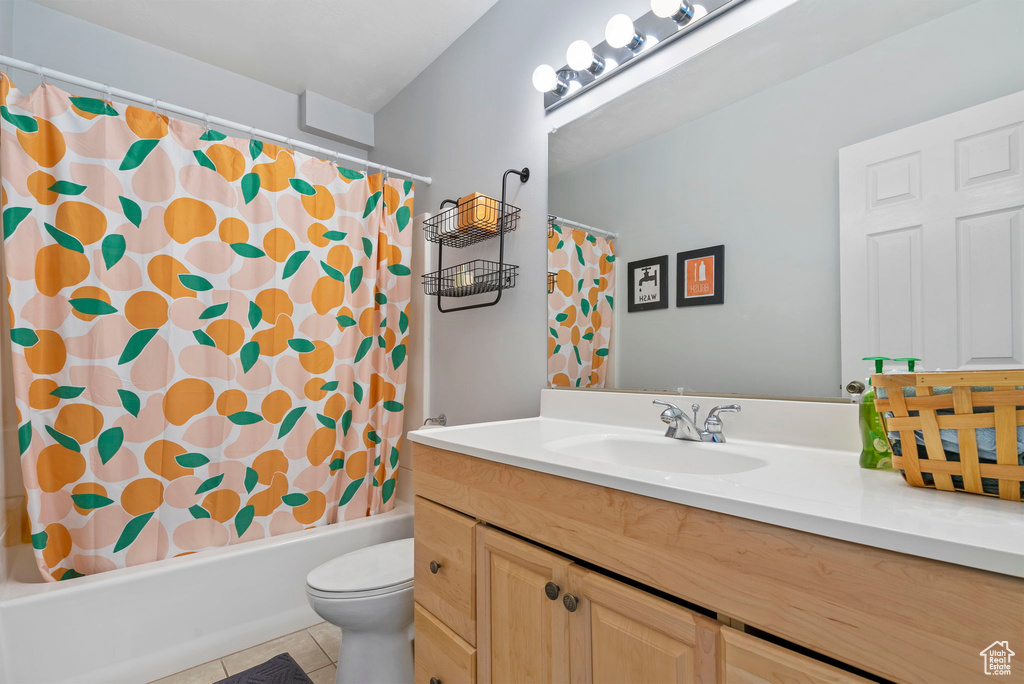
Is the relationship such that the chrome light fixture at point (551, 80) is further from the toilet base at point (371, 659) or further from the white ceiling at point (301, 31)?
the toilet base at point (371, 659)

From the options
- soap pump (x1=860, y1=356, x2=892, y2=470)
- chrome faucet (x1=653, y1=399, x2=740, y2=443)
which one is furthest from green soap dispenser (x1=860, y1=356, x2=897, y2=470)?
chrome faucet (x1=653, y1=399, x2=740, y2=443)

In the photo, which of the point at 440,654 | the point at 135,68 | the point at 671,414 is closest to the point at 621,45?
the point at 671,414

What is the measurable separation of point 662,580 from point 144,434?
179cm

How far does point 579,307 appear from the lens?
1.56 meters

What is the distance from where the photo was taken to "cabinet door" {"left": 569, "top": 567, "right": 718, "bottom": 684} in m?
0.66

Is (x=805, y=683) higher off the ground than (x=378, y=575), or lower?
higher

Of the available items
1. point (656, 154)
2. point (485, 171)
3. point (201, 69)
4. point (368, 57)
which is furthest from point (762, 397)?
point (201, 69)

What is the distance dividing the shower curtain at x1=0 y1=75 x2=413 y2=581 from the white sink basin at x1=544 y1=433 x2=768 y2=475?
4.04ft

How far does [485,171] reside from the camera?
195cm

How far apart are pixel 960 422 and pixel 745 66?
0.95 m

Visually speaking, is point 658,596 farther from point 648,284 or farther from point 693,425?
point 648,284

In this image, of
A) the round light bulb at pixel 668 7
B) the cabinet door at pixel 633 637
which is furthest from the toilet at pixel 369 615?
the round light bulb at pixel 668 7

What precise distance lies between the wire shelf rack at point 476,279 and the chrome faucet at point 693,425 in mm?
818

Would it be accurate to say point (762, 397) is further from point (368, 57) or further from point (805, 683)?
point (368, 57)
